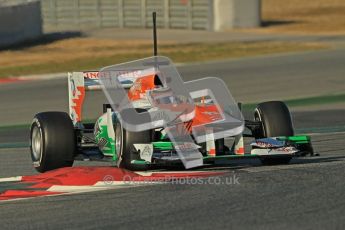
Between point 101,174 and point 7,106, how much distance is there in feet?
37.2

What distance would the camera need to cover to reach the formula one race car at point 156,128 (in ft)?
34.3

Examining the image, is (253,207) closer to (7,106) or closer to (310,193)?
(310,193)

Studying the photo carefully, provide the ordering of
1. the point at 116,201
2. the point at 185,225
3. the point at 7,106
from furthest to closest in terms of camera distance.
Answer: the point at 7,106
the point at 116,201
the point at 185,225

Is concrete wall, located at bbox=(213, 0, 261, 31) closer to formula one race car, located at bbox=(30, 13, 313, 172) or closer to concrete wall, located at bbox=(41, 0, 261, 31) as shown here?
concrete wall, located at bbox=(41, 0, 261, 31)

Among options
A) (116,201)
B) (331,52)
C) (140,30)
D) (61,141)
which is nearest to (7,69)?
(331,52)

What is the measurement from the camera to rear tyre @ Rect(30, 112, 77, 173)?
11031 mm

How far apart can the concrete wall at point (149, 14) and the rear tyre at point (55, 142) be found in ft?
95.7

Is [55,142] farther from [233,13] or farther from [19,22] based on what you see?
[233,13]

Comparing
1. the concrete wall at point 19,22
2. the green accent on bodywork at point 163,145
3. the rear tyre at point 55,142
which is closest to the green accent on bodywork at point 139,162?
the green accent on bodywork at point 163,145

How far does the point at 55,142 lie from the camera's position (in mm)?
11055

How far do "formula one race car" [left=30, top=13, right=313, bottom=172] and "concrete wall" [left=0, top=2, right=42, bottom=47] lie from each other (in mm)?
21247

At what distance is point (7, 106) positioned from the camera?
21.4m

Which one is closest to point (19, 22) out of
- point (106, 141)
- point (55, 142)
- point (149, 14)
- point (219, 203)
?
point (149, 14)

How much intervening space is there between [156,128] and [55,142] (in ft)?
3.68
